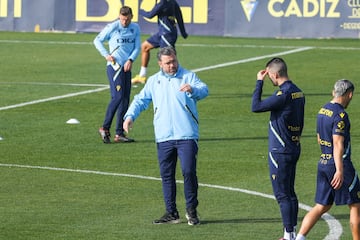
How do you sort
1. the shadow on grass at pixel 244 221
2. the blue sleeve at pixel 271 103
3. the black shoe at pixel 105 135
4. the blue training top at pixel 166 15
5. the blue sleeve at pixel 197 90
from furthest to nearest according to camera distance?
the blue training top at pixel 166 15 < the black shoe at pixel 105 135 < the shadow on grass at pixel 244 221 < the blue sleeve at pixel 197 90 < the blue sleeve at pixel 271 103

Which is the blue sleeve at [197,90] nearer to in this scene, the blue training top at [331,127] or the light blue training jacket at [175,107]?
the light blue training jacket at [175,107]

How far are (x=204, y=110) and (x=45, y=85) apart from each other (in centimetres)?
572

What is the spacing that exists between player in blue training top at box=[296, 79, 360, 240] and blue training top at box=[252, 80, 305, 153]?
24.3 inches

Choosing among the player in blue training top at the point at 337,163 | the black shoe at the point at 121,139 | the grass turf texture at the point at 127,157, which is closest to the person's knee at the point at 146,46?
the grass turf texture at the point at 127,157

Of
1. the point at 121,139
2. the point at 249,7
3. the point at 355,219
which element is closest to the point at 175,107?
the point at 355,219

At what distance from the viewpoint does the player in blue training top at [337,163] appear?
12.2m

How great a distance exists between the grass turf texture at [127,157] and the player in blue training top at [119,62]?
457mm

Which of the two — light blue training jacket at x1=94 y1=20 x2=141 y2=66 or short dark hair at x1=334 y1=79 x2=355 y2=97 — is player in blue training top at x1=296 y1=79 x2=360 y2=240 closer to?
short dark hair at x1=334 y1=79 x2=355 y2=97

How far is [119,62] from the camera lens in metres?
21.1

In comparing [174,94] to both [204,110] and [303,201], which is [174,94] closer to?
[303,201]

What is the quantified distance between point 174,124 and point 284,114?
61.2 inches

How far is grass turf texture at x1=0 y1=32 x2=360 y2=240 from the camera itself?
549 inches

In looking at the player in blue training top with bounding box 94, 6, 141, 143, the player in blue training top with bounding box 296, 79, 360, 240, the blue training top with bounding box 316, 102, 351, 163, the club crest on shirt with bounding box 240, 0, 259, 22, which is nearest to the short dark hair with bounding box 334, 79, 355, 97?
the player in blue training top with bounding box 296, 79, 360, 240

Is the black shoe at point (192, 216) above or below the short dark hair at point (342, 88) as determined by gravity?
below
